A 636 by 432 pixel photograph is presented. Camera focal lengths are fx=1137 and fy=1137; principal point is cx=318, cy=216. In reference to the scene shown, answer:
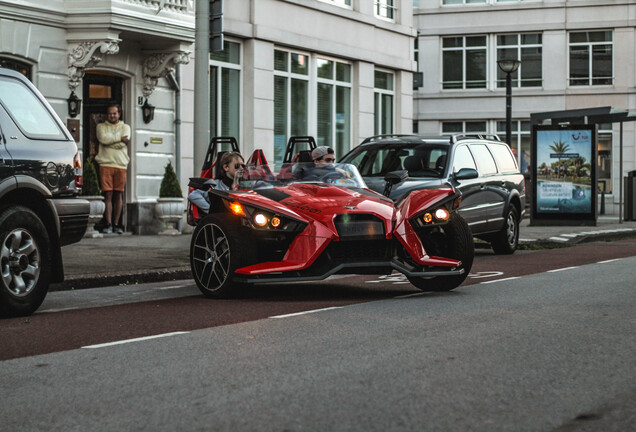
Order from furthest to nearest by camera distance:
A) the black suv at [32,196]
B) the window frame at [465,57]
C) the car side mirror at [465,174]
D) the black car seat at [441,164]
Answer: the window frame at [465,57] < the black car seat at [441,164] < the car side mirror at [465,174] < the black suv at [32,196]

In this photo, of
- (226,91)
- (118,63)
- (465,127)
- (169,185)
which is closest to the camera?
(118,63)

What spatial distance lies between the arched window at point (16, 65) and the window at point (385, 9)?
12.7m

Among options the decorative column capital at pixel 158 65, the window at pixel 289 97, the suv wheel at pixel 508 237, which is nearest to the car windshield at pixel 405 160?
the suv wheel at pixel 508 237

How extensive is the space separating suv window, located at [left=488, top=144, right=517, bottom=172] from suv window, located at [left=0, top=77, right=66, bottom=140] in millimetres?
9590

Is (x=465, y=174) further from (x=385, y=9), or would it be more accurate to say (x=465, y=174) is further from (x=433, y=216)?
(x=385, y=9)

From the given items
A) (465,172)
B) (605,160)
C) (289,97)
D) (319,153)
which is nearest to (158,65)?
(289,97)

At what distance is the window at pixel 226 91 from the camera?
23.6 meters

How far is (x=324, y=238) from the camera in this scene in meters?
9.81

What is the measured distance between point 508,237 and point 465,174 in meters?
2.57

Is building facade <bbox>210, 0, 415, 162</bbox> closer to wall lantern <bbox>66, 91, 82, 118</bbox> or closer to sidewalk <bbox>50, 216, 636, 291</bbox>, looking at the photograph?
wall lantern <bbox>66, 91, 82, 118</bbox>

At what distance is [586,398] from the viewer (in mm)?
5547

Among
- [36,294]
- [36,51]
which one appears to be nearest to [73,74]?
[36,51]

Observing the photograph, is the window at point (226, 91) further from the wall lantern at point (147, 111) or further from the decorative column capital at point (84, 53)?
the decorative column capital at point (84, 53)

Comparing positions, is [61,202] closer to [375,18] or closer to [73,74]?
[73,74]
